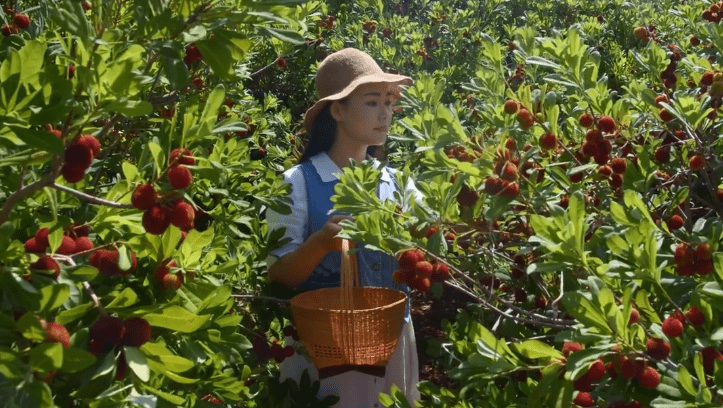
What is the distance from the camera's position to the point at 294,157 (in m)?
5.33

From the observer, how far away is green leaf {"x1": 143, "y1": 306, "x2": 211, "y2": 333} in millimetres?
1354

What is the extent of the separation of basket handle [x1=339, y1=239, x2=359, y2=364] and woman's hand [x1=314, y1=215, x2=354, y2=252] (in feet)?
0.13

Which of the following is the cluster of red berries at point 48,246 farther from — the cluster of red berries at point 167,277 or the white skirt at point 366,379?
the white skirt at point 366,379

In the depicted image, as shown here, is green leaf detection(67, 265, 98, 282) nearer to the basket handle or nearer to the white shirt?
the basket handle

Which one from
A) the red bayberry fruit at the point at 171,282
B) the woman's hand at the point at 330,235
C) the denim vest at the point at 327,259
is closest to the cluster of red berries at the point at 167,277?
the red bayberry fruit at the point at 171,282

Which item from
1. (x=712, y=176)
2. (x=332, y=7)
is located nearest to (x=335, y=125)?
(x=712, y=176)

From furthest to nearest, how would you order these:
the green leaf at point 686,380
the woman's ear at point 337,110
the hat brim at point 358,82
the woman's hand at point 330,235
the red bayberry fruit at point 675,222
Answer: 1. the woman's ear at point 337,110
2. the hat brim at point 358,82
3. the woman's hand at point 330,235
4. the red bayberry fruit at point 675,222
5. the green leaf at point 686,380

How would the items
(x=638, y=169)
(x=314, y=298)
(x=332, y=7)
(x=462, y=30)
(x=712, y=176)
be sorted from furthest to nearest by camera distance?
(x=332, y=7), (x=462, y=30), (x=314, y=298), (x=712, y=176), (x=638, y=169)

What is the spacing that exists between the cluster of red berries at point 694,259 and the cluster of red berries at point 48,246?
1090 mm

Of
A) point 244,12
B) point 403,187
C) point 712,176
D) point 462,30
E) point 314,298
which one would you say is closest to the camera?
point 244,12

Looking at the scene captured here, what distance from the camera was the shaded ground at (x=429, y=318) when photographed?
550cm

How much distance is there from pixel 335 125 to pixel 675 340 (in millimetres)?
1957

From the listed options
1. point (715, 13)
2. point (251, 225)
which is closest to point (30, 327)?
point (251, 225)

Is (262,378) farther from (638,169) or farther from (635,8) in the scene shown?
(635,8)
